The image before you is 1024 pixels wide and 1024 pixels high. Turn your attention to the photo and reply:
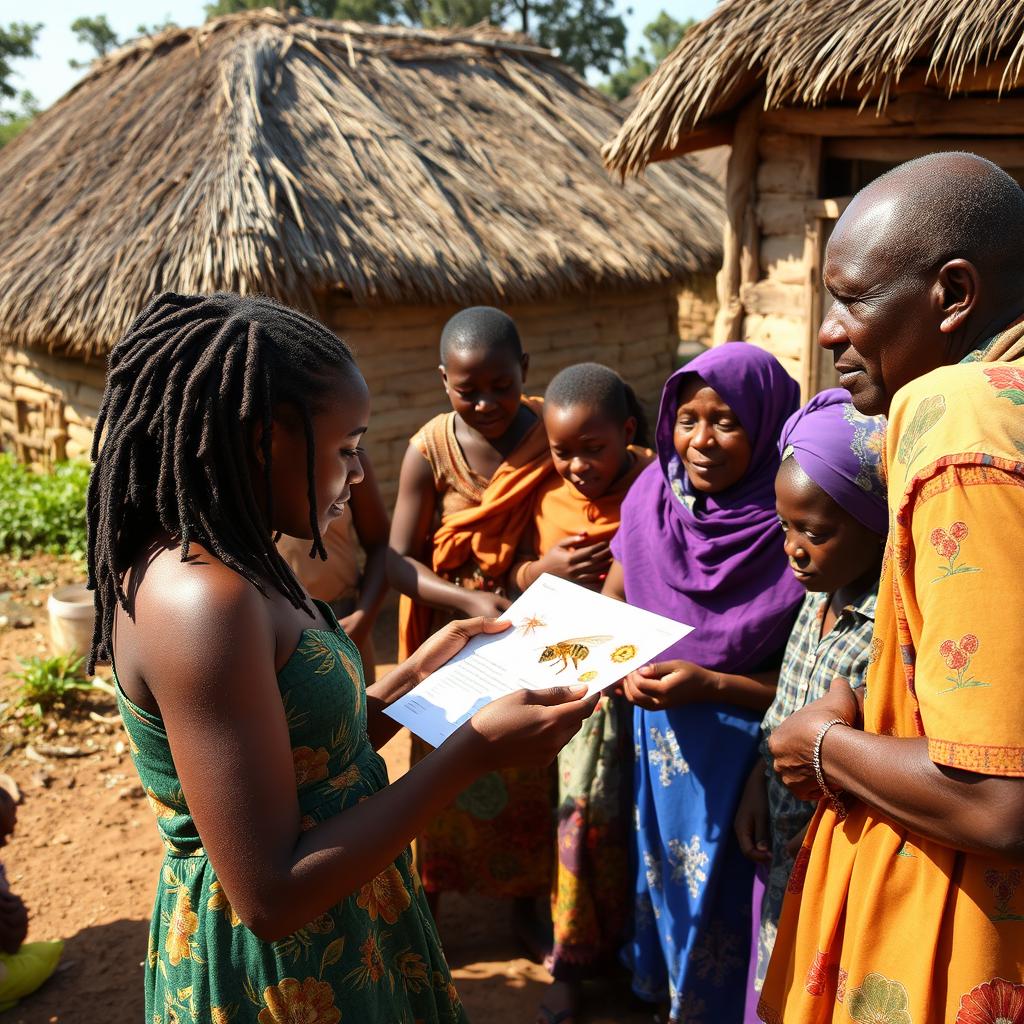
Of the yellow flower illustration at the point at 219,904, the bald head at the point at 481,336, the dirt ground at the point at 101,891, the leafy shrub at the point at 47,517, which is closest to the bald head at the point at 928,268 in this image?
the yellow flower illustration at the point at 219,904

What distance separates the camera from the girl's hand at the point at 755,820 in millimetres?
2561

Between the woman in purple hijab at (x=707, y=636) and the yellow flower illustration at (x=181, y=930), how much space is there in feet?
4.25

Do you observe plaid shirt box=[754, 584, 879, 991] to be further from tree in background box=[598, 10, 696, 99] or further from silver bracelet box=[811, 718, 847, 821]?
tree in background box=[598, 10, 696, 99]

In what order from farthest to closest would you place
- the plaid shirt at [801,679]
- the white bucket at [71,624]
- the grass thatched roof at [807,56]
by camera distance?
the white bucket at [71,624], the grass thatched roof at [807,56], the plaid shirt at [801,679]

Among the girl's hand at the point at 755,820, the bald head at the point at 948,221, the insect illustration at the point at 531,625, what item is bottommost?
the girl's hand at the point at 755,820

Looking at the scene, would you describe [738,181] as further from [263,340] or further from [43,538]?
[43,538]

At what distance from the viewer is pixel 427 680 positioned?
2.08 meters

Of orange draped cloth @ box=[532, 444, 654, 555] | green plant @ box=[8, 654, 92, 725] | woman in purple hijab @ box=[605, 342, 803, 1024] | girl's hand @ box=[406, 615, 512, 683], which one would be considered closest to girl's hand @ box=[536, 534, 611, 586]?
orange draped cloth @ box=[532, 444, 654, 555]

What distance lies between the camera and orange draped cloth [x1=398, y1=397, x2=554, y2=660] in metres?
3.36

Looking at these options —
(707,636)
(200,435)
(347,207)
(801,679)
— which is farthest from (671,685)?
(347,207)

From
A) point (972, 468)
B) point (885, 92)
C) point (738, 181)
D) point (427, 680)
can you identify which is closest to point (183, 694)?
point (427, 680)

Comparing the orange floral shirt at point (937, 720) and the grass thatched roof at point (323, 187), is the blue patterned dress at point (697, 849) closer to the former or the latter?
the orange floral shirt at point (937, 720)

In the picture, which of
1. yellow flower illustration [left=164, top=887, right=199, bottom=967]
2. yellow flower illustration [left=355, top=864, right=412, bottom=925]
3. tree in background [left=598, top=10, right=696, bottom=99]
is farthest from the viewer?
tree in background [left=598, top=10, right=696, bottom=99]

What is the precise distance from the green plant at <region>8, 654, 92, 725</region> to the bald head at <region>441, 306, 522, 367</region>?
361cm
